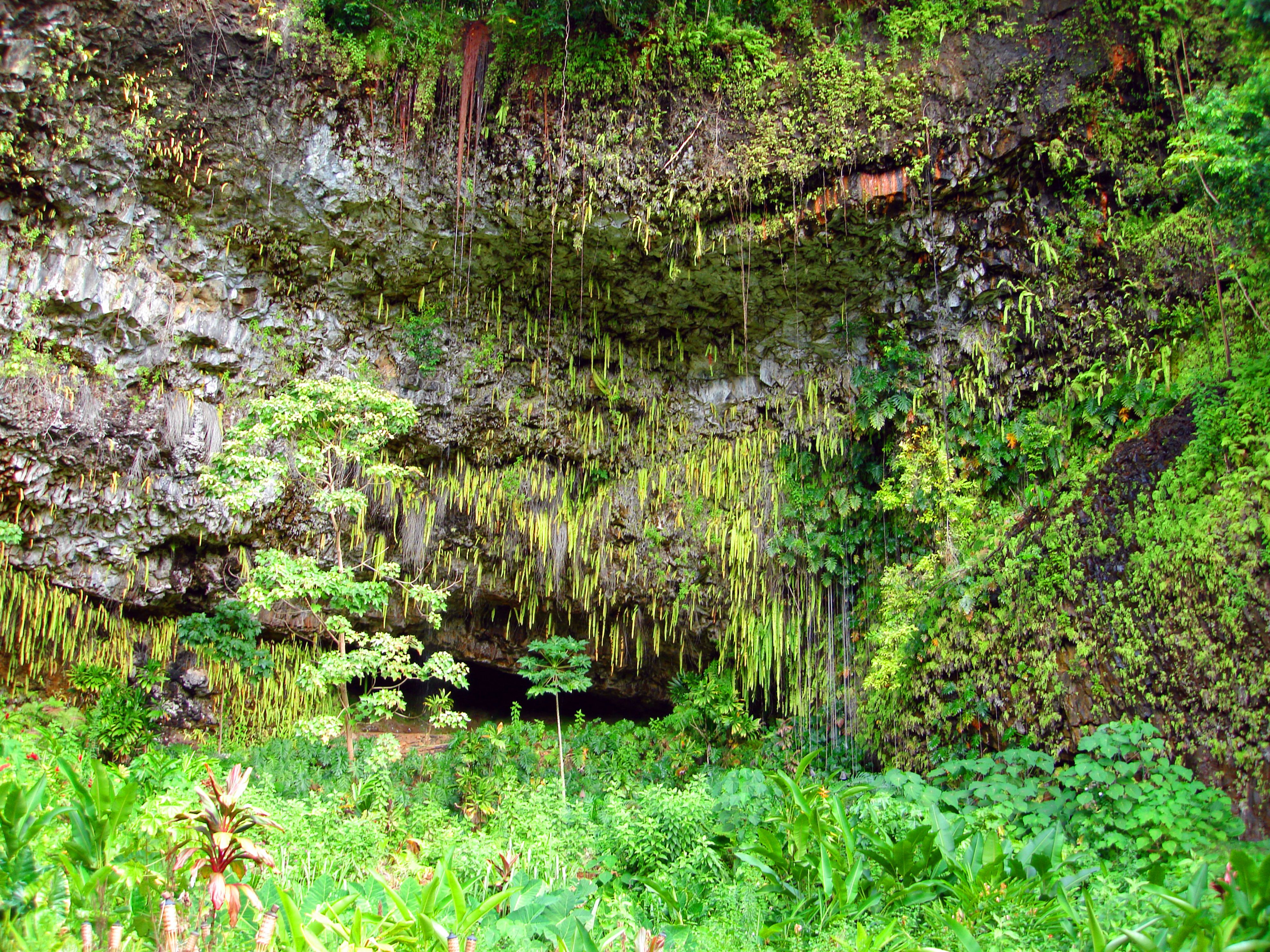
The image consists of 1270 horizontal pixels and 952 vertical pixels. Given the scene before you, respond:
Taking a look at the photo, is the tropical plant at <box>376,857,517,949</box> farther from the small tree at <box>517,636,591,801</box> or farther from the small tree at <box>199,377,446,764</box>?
the small tree at <box>517,636,591,801</box>

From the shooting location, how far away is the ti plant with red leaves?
3.15 metres

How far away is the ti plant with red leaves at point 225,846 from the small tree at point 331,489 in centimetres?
176

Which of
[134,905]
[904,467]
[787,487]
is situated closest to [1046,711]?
[904,467]

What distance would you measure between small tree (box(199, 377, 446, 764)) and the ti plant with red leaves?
176 centimetres

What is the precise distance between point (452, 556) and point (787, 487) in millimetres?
4008

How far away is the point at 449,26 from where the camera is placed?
7746 mm

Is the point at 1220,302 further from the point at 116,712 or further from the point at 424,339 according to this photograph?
the point at 116,712

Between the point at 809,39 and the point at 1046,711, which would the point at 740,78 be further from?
the point at 1046,711

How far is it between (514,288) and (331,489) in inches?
141

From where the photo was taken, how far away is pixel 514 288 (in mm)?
8477

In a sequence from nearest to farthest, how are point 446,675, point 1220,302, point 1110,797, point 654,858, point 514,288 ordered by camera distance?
point 1110,797, point 654,858, point 1220,302, point 446,675, point 514,288

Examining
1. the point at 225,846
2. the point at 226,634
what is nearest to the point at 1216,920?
the point at 225,846

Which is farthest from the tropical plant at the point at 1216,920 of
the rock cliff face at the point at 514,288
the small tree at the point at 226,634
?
the small tree at the point at 226,634

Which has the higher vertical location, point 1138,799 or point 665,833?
point 1138,799
